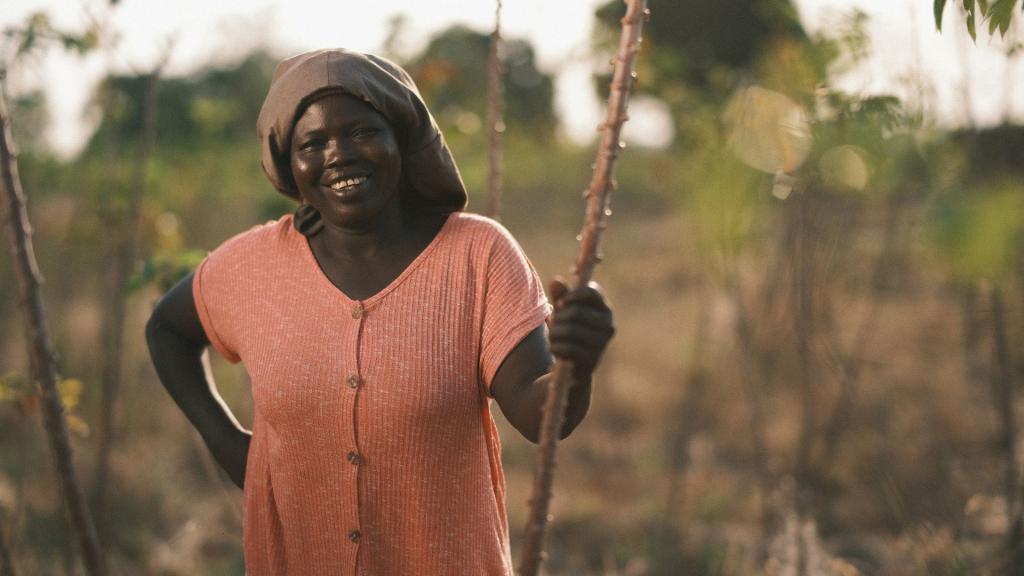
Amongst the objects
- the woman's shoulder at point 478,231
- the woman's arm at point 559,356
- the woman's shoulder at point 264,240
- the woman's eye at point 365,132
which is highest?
the woman's eye at point 365,132

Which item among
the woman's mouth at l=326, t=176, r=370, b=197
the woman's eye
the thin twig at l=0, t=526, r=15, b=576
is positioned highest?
the woman's eye

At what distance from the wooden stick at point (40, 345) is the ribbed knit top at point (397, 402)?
2.14 feet

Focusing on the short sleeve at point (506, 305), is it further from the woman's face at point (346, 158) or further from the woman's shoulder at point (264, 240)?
the woman's shoulder at point (264, 240)

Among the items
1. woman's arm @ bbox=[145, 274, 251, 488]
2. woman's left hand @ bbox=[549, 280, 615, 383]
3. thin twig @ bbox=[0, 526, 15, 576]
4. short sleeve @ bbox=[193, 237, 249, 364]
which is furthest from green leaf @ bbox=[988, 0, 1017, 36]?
thin twig @ bbox=[0, 526, 15, 576]

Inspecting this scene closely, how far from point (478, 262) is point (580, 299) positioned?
0.49 metres

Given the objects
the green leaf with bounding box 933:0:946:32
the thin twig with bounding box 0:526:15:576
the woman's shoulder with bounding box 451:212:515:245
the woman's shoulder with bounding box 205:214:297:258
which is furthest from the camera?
the thin twig with bounding box 0:526:15:576

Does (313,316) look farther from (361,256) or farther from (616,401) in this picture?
(616,401)

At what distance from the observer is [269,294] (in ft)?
6.01

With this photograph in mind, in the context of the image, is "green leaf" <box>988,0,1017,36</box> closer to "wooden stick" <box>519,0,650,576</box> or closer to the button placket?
"wooden stick" <box>519,0,650,576</box>

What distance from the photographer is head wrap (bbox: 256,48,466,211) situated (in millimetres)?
1662

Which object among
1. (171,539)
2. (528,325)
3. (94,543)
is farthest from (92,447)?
(528,325)

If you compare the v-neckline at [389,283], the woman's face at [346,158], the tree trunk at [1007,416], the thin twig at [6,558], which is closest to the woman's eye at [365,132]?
the woman's face at [346,158]

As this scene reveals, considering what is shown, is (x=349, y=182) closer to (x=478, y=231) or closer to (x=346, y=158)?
(x=346, y=158)

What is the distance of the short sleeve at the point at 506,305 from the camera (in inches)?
63.1
